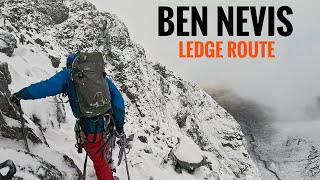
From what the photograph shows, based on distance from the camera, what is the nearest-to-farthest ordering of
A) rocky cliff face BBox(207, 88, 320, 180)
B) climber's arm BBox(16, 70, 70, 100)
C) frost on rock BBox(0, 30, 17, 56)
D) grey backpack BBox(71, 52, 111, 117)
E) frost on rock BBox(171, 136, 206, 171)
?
climber's arm BBox(16, 70, 70, 100), grey backpack BBox(71, 52, 111, 117), frost on rock BBox(0, 30, 17, 56), frost on rock BBox(171, 136, 206, 171), rocky cliff face BBox(207, 88, 320, 180)

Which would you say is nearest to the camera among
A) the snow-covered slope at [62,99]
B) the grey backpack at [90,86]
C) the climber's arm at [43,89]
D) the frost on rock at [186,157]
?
the climber's arm at [43,89]

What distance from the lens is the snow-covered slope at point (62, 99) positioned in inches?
267

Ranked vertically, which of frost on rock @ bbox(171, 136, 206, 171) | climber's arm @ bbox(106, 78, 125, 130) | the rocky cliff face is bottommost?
the rocky cliff face

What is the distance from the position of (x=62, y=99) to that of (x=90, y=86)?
6565 millimetres

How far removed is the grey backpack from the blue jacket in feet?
0.43

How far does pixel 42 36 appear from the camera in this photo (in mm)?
16812

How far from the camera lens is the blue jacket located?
19.1 feet

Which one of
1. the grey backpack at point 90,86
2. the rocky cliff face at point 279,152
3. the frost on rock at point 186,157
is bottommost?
the rocky cliff face at point 279,152

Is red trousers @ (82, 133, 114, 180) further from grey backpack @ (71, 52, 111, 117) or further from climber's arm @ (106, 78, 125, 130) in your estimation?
grey backpack @ (71, 52, 111, 117)

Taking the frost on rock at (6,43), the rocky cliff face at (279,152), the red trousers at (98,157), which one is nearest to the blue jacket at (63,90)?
the red trousers at (98,157)

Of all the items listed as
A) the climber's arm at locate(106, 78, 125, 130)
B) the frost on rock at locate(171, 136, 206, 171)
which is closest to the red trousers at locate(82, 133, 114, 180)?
the climber's arm at locate(106, 78, 125, 130)

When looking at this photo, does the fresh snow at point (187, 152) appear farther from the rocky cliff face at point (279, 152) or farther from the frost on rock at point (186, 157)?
the rocky cliff face at point (279, 152)

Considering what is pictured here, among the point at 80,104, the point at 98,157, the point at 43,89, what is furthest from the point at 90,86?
the point at 98,157

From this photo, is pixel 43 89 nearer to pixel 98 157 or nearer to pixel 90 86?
pixel 90 86
